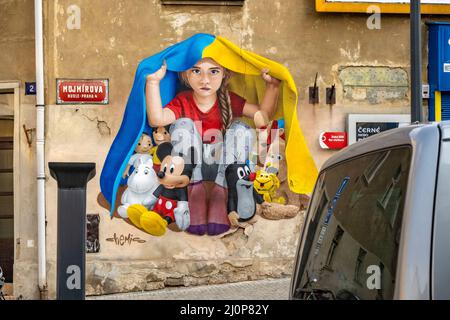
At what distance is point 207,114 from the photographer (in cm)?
1029

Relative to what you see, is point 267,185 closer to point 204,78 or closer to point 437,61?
point 204,78

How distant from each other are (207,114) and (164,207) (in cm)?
144

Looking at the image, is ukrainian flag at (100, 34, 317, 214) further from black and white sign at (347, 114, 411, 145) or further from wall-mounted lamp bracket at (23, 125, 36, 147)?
wall-mounted lamp bracket at (23, 125, 36, 147)

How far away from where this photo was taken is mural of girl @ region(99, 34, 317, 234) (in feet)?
33.3

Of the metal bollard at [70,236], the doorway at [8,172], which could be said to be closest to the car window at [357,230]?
the metal bollard at [70,236]

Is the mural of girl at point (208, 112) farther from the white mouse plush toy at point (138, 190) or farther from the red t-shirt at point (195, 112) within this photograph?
the white mouse plush toy at point (138, 190)

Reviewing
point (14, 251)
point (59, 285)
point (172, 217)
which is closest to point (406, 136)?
point (59, 285)

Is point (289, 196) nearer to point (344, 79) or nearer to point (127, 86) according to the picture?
point (344, 79)

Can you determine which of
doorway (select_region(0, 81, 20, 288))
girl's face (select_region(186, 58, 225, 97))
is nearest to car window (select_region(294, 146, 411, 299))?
girl's face (select_region(186, 58, 225, 97))

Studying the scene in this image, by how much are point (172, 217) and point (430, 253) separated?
26.3ft

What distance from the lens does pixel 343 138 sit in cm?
1046

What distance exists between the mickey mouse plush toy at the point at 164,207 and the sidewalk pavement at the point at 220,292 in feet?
2.80

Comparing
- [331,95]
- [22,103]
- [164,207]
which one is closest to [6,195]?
[22,103]
